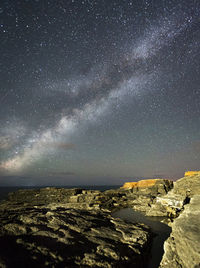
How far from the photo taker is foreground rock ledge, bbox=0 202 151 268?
7.12 m

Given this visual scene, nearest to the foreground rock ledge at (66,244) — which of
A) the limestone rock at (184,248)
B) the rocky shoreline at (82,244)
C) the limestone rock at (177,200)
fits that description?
the rocky shoreline at (82,244)

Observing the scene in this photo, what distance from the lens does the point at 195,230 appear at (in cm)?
999

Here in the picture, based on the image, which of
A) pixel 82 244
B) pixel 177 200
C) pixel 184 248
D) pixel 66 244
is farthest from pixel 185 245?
pixel 177 200

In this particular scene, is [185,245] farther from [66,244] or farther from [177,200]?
[177,200]

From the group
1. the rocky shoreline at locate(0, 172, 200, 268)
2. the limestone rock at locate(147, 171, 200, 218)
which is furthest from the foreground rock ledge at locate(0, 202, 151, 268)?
the limestone rock at locate(147, 171, 200, 218)

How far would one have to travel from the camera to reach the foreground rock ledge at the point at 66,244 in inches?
281

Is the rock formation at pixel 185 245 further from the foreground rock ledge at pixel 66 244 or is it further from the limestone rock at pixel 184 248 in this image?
the foreground rock ledge at pixel 66 244

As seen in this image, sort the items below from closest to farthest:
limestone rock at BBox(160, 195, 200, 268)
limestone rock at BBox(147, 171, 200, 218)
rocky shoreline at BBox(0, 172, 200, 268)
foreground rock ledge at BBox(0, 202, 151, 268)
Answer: foreground rock ledge at BBox(0, 202, 151, 268), rocky shoreline at BBox(0, 172, 200, 268), limestone rock at BBox(160, 195, 200, 268), limestone rock at BBox(147, 171, 200, 218)

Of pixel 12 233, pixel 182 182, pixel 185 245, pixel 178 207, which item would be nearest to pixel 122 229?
pixel 185 245

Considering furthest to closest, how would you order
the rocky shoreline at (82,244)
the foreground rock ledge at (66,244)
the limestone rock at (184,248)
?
1. the limestone rock at (184,248)
2. the rocky shoreline at (82,244)
3. the foreground rock ledge at (66,244)

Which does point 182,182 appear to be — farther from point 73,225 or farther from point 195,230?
point 73,225

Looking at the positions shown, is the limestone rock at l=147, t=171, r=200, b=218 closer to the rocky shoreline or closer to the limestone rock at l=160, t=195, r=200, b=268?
the rocky shoreline

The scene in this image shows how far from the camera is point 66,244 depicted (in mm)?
8625

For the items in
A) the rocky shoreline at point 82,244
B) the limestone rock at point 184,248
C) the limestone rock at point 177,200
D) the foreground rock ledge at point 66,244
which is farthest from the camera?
the limestone rock at point 177,200
